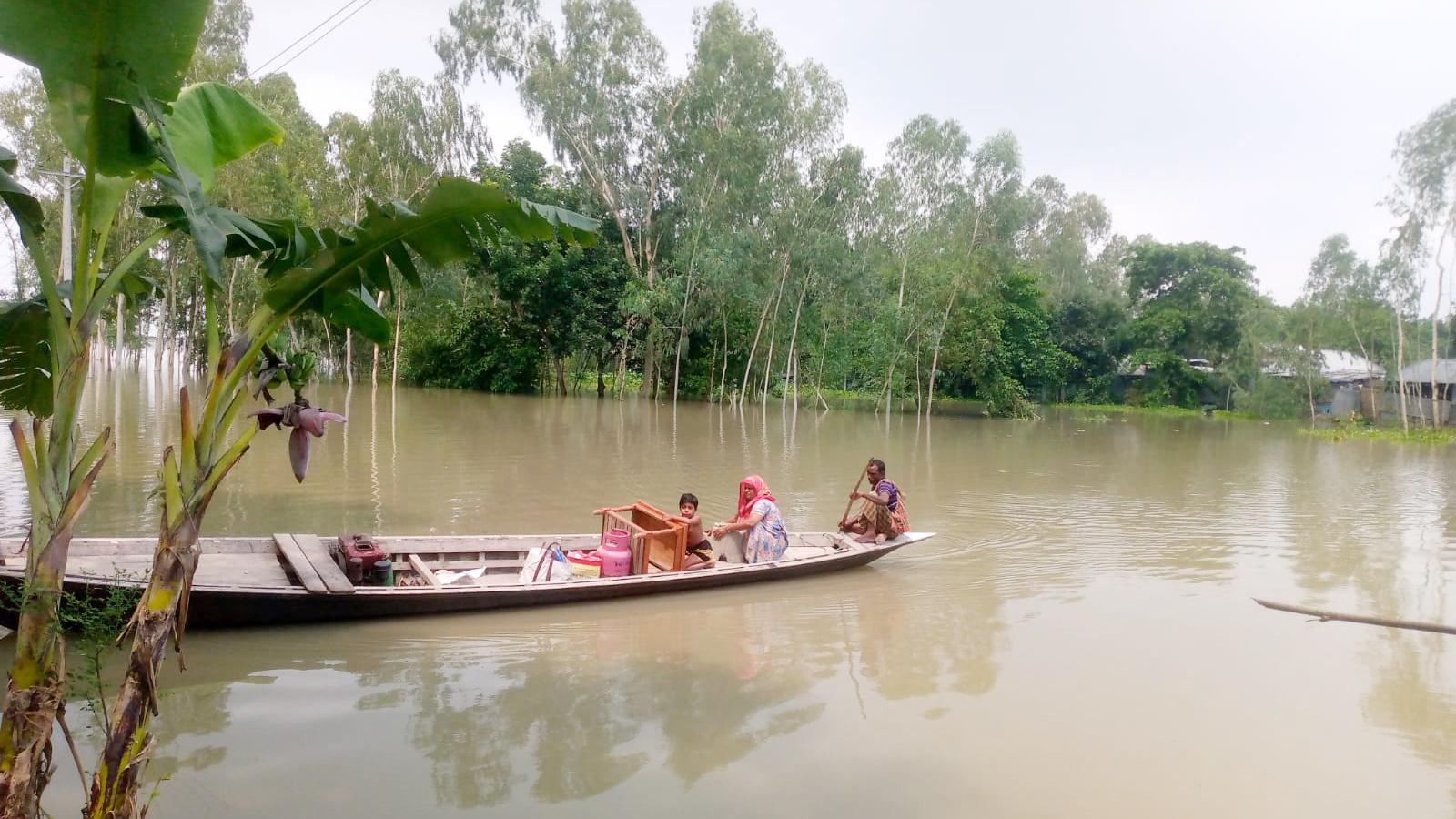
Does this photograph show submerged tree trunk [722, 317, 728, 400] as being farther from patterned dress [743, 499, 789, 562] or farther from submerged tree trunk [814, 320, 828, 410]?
patterned dress [743, 499, 789, 562]

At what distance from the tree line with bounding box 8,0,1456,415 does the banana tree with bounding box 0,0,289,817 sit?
27.8m

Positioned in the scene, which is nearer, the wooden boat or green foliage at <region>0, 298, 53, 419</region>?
green foliage at <region>0, 298, 53, 419</region>

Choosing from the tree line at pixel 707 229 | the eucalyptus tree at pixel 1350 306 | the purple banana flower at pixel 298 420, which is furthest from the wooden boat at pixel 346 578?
the eucalyptus tree at pixel 1350 306

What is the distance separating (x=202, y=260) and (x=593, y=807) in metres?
2.76

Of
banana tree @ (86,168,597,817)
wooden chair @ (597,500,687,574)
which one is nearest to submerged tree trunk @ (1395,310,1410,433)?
wooden chair @ (597,500,687,574)

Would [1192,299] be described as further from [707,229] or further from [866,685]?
[866,685]

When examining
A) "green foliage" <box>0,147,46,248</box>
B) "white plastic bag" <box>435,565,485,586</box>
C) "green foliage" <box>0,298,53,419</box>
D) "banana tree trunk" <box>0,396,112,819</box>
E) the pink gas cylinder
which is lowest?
"white plastic bag" <box>435,565,485,586</box>

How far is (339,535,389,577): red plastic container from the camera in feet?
Answer: 21.4

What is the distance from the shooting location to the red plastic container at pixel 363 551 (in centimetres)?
652

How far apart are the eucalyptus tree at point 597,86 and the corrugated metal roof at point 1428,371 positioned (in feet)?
94.5

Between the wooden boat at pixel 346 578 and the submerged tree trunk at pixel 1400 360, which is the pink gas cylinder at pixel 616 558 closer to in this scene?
the wooden boat at pixel 346 578

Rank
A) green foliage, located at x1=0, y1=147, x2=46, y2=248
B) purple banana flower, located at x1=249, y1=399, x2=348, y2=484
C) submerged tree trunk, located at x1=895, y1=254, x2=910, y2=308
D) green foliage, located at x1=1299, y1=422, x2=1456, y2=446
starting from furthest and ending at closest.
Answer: submerged tree trunk, located at x1=895, y1=254, x2=910, y2=308, green foliage, located at x1=1299, y1=422, x2=1456, y2=446, purple banana flower, located at x1=249, y1=399, x2=348, y2=484, green foliage, located at x1=0, y1=147, x2=46, y2=248

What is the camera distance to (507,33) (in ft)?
107

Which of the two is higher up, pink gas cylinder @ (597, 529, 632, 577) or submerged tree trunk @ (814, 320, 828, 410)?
submerged tree trunk @ (814, 320, 828, 410)
